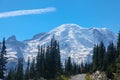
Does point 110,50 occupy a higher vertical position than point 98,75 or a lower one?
higher

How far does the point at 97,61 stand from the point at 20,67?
3990 centimetres

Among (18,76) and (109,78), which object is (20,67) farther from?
(109,78)

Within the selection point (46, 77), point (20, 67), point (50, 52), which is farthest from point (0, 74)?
point (20, 67)

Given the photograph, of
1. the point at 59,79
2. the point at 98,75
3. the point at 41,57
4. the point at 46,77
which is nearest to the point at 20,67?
the point at 41,57

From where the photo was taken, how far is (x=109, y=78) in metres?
105

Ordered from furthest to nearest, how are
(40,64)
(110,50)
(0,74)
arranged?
(40,64)
(110,50)
(0,74)

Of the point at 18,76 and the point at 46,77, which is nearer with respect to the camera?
the point at 46,77

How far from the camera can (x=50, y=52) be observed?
139m

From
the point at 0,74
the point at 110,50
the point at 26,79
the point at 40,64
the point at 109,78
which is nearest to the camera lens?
the point at 0,74

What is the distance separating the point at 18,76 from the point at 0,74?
6843 centimetres

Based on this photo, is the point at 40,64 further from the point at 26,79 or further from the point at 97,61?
the point at 97,61

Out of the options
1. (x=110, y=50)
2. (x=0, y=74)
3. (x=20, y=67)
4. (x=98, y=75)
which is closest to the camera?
(x=0, y=74)

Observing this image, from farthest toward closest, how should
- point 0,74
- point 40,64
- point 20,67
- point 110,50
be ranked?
point 20,67 < point 40,64 < point 110,50 < point 0,74

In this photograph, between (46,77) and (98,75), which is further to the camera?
(46,77)
